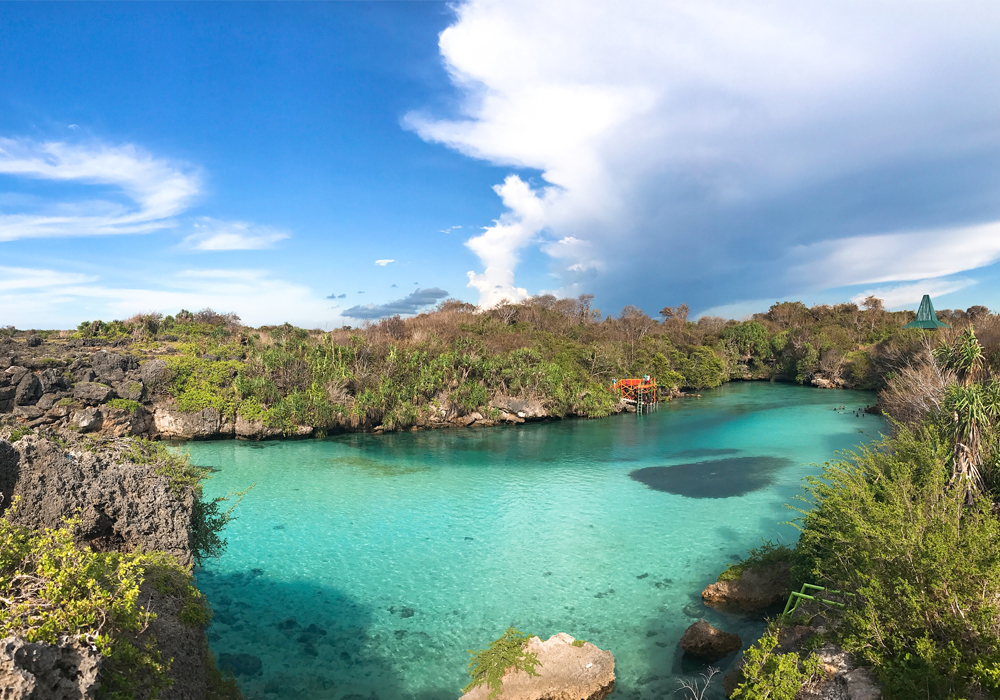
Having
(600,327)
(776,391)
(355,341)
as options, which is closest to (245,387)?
(355,341)

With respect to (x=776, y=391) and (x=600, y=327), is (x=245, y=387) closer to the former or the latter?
(x=600, y=327)

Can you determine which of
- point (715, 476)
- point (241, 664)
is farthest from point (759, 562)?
point (241, 664)

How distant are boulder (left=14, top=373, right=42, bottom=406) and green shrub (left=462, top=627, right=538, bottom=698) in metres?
32.4

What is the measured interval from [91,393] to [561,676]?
33230mm

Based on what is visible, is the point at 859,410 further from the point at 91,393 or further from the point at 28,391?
the point at 28,391

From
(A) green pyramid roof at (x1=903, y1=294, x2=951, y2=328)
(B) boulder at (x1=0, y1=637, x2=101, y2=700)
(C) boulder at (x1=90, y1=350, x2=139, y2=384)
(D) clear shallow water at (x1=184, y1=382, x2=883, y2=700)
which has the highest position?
(A) green pyramid roof at (x1=903, y1=294, x2=951, y2=328)

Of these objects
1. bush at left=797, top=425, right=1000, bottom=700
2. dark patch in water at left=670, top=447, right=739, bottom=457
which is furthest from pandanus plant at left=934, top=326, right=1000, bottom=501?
dark patch in water at left=670, top=447, right=739, bottom=457

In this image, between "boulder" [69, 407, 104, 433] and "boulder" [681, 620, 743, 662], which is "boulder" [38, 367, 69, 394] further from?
"boulder" [681, 620, 743, 662]

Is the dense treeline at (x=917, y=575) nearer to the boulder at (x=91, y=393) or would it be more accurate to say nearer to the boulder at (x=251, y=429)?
the boulder at (x=251, y=429)

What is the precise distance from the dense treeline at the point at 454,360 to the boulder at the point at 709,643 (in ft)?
90.6

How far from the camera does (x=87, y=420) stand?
28578 millimetres

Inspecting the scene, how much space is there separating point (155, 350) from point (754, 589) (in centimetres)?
4231

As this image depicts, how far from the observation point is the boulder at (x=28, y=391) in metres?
27.9

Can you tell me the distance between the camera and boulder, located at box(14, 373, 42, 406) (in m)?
27.9
